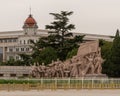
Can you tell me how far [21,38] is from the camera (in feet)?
290

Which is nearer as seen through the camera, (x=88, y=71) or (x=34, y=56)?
(x=88, y=71)

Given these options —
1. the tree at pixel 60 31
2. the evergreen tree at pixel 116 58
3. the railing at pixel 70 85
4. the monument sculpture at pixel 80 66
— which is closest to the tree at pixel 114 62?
the evergreen tree at pixel 116 58

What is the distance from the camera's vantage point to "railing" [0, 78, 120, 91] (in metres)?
40.4

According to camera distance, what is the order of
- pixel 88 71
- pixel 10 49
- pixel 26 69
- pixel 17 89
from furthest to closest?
pixel 10 49 → pixel 26 69 → pixel 88 71 → pixel 17 89

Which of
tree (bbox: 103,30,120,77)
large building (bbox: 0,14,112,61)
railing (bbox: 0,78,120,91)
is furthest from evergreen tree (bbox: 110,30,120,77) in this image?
large building (bbox: 0,14,112,61)

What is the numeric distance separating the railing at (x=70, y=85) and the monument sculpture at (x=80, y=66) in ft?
14.0

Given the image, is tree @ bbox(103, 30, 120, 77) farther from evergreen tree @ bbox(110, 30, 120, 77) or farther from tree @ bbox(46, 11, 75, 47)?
tree @ bbox(46, 11, 75, 47)

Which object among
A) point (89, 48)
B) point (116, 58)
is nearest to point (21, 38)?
point (116, 58)

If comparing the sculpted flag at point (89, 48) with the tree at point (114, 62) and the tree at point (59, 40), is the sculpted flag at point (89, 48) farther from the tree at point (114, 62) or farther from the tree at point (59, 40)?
the tree at point (59, 40)

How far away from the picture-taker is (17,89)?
4012 centimetres

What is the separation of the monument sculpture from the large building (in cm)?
3443

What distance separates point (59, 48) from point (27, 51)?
22300 millimetres
